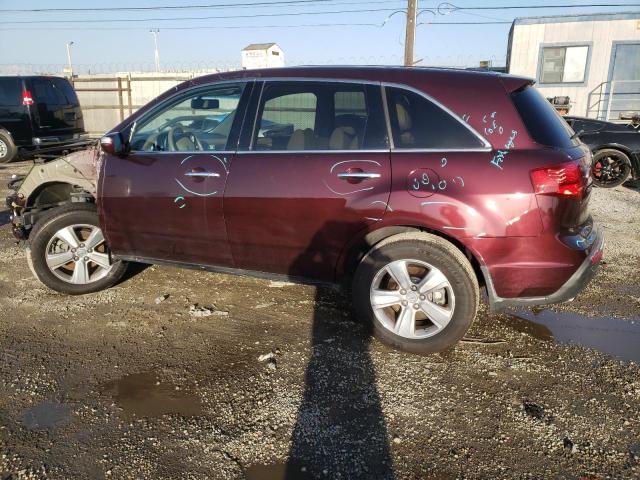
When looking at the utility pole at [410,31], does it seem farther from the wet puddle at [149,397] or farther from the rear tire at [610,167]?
the wet puddle at [149,397]

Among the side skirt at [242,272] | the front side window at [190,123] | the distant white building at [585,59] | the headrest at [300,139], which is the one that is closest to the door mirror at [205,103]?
the front side window at [190,123]

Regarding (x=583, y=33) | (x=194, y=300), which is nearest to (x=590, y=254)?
(x=194, y=300)

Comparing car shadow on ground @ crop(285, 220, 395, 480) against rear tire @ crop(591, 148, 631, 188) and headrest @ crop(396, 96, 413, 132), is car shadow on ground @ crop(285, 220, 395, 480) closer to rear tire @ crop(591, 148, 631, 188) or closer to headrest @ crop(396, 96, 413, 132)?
headrest @ crop(396, 96, 413, 132)

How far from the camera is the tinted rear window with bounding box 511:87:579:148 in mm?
3010

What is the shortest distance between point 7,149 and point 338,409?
12.2 metres

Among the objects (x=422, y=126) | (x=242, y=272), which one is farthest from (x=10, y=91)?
(x=422, y=126)

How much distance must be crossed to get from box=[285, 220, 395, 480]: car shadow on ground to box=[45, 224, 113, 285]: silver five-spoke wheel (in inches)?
73.0

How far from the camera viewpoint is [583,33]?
53.7 feet

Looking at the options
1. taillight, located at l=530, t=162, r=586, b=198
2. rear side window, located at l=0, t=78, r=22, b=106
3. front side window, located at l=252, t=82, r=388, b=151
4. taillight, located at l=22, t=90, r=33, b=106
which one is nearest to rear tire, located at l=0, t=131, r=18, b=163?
rear side window, located at l=0, t=78, r=22, b=106

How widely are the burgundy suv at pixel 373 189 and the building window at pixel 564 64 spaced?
15790 millimetres

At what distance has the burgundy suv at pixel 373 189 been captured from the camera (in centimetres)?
298

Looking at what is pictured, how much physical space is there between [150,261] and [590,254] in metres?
3.23

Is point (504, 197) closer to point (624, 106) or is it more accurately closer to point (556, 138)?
point (556, 138)

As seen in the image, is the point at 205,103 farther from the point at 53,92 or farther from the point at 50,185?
the point at 53,92
